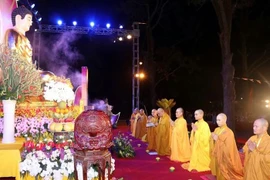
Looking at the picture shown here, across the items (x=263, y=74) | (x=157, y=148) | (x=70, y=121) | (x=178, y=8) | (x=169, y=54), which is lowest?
(x=157, y=148)

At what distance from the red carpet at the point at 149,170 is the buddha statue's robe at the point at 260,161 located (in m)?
1.53

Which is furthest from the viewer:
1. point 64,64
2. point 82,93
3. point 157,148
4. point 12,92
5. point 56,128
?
point 64,64

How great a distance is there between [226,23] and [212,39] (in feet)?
39.7

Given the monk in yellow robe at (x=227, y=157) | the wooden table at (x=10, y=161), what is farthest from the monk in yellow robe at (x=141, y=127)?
the wooden table at (x=10, y=161)

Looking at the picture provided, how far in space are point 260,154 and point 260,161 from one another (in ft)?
0.38

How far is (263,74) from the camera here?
72.7 ft

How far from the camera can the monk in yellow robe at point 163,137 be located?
30.3 feet

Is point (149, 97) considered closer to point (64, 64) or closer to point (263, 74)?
point (64, 64)

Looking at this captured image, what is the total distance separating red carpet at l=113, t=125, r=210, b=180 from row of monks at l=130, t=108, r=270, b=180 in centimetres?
30

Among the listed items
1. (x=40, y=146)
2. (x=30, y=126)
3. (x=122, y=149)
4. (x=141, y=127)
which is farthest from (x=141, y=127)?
A: (x=40, y=146)

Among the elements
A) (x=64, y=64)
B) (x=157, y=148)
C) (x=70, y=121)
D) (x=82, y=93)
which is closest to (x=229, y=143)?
(x=70, y=121)

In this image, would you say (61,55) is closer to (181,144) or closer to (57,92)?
(181,144)

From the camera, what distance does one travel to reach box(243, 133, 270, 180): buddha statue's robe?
5.08m

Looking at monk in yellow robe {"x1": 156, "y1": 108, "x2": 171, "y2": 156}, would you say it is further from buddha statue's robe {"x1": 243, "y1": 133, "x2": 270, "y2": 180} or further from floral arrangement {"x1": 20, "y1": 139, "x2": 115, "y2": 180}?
floral arrangement {"x1": 20, "y1": 139, "x2": 115, "y2": 180}
